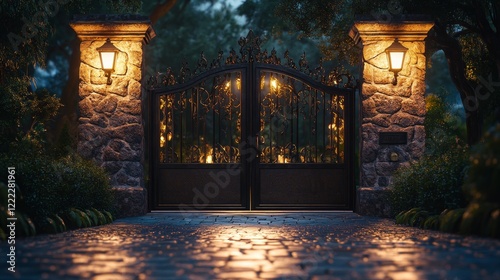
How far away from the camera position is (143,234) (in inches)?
413

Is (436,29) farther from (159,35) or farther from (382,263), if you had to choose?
(159,35)

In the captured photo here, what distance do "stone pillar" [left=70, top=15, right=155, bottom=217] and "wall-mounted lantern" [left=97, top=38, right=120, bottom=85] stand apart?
252 millimetres

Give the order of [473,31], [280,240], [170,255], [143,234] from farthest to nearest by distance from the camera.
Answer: [473,31]
[143,234]
[280,240]
[170,255]

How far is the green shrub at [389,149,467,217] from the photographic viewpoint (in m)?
11.2

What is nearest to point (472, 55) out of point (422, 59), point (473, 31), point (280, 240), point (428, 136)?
point (473, 31)

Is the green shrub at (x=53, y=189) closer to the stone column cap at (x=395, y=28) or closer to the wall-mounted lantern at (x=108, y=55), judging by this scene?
the wall-mounted lantern at (x=108, y=55)

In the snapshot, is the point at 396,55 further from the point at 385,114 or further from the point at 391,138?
the point at 391,138

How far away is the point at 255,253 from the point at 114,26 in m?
7.65

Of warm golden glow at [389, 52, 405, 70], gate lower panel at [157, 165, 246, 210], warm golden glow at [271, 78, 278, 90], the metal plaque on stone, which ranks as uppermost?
warm golden glow at [389, 52, 405, 70]

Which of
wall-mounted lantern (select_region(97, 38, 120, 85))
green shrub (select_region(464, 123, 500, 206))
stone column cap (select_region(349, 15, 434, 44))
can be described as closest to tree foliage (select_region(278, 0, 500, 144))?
stone column cap (select_region(349, 15, 434, 44))

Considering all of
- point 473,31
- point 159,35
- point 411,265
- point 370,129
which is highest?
point 159,35

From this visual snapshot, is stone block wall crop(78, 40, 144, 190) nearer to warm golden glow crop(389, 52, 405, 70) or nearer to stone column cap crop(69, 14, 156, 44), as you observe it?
stone column cap crop(69, 14, 156, 44)

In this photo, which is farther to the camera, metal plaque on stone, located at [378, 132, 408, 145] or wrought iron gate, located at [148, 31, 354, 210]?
wrought iron gate, located at [148, 31, 354, 210]

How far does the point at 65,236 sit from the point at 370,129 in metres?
6.60
